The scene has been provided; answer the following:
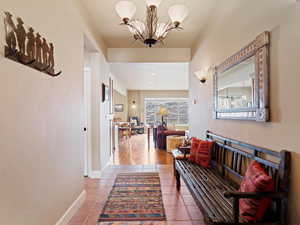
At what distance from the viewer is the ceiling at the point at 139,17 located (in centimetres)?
267

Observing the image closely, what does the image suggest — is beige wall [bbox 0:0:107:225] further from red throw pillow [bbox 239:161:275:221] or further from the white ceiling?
the white ceiling

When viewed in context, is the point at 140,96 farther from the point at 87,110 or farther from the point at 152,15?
the point at 152,15

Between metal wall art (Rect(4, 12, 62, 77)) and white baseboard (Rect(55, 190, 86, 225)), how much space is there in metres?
1.48

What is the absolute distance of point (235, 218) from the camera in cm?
135

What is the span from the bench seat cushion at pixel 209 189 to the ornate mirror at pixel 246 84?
2.46ft

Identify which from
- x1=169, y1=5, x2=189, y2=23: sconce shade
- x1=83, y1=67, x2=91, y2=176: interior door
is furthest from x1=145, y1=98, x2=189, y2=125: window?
x1=169, y1=5, x2=189, y2=23: sconce shade

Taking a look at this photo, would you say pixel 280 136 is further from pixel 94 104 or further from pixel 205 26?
pixel 94 104

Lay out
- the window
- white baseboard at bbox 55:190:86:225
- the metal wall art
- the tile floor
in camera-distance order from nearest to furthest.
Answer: the metal wall art < white baseboard at bbox 55:190:86:225 < the tile floor < the window

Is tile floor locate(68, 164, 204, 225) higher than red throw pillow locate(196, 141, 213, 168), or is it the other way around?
red throw pillow locate(196, 141, 213, 168)

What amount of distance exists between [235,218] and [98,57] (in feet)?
10.8

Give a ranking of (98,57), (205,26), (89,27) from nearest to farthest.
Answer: (89,27), (205,26), (98,57)

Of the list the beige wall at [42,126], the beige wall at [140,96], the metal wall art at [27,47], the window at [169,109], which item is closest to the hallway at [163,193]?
the beige wall at [42,126]

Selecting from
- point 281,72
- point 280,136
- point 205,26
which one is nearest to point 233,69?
point 281,72

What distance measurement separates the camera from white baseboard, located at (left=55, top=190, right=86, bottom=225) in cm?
196
